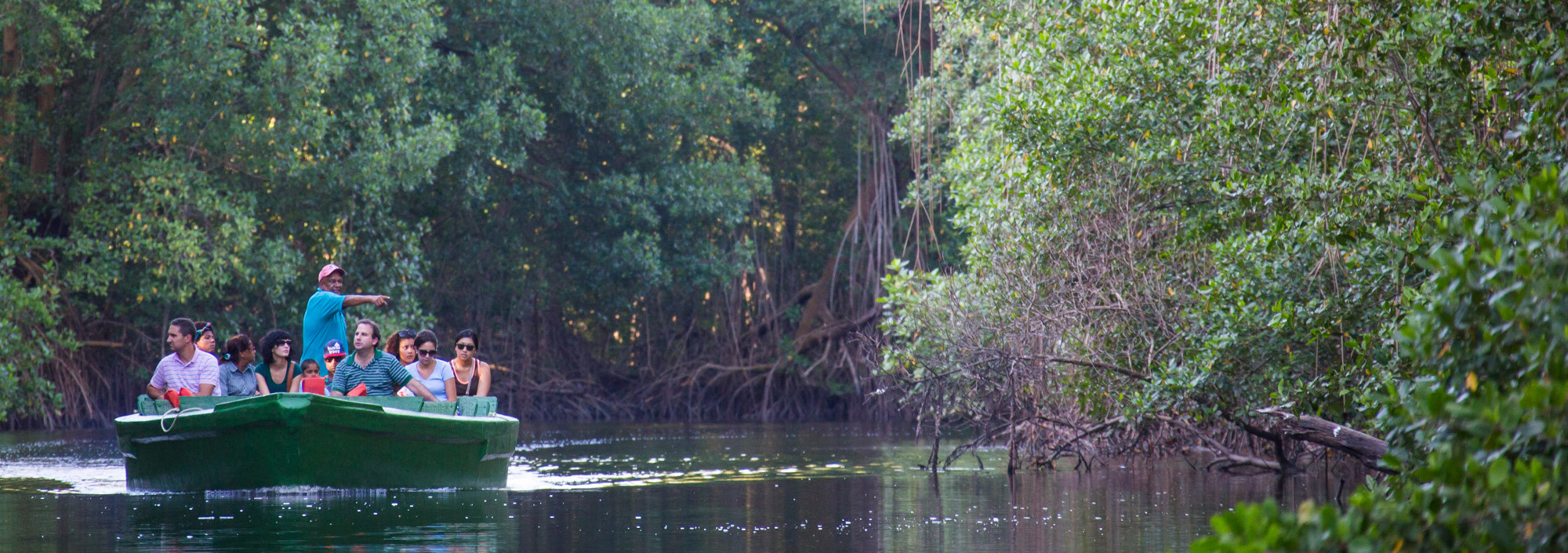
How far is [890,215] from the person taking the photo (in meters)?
21.6

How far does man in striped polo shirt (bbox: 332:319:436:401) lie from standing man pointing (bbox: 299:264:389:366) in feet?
0.44

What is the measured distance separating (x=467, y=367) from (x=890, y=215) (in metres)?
12.0

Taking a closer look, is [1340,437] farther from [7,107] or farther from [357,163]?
[7,107]

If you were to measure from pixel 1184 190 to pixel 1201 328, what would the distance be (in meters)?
0.78

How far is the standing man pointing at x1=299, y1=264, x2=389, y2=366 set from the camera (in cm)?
912

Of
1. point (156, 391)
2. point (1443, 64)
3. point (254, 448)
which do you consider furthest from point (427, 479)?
point (1443, 64)

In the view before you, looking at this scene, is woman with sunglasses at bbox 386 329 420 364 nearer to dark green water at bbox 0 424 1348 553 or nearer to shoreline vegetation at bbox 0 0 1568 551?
dark green water at bbox 0 424 1348 553

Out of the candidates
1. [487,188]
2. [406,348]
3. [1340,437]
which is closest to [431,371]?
[406,348]

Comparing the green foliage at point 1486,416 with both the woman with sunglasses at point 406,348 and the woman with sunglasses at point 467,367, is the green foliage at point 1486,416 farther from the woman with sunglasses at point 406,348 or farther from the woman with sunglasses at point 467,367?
the woman with sunglasses at point 406,348

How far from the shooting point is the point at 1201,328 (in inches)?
345

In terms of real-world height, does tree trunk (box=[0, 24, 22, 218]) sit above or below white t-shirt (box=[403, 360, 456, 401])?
above

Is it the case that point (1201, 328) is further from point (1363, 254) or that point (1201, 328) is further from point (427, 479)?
point (427, 479)

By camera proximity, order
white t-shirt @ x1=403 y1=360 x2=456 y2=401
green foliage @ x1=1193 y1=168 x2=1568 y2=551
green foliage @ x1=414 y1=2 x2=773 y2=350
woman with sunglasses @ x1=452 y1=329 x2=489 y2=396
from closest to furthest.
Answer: green foliage @ x1=1193 y1=168 x2=1568 y2=551
white t-shirt @ x1=403 y1=360 x2=456 y2=401
woman with sunglasses @ x1=452 y1=329 x2=489 y2=396
green foliage @ x1=414 y1=2 x2=773 y2=350

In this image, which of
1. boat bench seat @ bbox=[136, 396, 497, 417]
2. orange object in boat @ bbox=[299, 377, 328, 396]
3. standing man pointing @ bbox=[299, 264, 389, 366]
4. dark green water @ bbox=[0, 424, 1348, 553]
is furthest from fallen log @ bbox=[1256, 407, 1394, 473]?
orange object in boat @ bbox=[299, 377, 328, 396]
